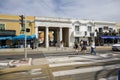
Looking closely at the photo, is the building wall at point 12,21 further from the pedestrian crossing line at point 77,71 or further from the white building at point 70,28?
the pedestrian crossing line at point 77,71

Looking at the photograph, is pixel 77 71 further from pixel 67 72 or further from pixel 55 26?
pixel 55 26

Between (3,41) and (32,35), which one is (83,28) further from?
(3,41)

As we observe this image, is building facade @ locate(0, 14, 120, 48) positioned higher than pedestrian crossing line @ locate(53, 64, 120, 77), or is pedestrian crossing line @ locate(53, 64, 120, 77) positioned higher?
building facade @ locate(0, 14, 120, 48)

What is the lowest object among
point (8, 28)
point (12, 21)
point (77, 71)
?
point (77, 71)

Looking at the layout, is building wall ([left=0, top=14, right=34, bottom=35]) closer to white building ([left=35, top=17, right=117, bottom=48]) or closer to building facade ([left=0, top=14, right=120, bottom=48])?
building facade ([left=0, top=14, right=120, bottom=48])

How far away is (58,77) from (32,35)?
1394 inches

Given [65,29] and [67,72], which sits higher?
[65,29]

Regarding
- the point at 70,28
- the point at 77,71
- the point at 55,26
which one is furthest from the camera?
the point at 70,28

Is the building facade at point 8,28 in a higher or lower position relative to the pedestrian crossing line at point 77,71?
higher

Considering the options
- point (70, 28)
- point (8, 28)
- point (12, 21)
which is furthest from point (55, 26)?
point (8, 28)

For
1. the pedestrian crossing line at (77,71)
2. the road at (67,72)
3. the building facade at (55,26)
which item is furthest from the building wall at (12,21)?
the pedestrian crossing line at (77,71)

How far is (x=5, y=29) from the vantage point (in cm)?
4247

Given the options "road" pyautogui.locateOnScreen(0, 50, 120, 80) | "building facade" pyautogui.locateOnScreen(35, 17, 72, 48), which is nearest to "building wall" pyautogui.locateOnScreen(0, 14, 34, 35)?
"building facade" pyautogui.locateOnScreen(35, 17, 72, 48)

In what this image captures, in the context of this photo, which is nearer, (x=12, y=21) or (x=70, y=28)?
(x=12, y=21)
